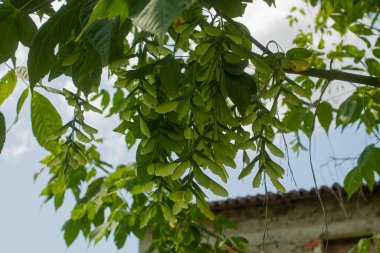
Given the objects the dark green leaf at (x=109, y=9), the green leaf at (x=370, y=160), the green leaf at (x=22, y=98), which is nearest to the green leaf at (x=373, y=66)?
the green leaf at (x=370, y=160)

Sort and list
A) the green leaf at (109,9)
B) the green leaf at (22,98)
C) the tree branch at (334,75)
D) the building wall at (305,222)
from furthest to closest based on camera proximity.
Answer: the building wall at (305,222) < the green leaf at (22,98) < the tree branch at (334,75) < the green leaf at (109,9)

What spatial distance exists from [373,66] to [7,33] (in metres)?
2.06

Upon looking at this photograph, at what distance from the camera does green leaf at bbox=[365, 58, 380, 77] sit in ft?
9.25

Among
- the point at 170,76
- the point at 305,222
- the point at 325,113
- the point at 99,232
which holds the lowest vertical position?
the point at 170,76

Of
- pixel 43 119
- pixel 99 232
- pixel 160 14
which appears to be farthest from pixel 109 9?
pixel 99 232

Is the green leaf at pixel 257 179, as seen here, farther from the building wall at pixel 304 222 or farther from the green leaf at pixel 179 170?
the building wall at pixel 304 222

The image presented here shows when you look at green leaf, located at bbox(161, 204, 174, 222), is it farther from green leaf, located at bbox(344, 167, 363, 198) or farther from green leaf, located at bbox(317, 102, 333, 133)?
green leaf, located at bbox(317, 102, 333, 133)

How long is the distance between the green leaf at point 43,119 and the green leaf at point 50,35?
17.6 inches

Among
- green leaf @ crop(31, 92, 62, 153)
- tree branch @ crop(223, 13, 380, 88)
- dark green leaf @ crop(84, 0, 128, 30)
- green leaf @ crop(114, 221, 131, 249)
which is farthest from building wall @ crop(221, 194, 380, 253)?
dark green leaf @ crop(84, 0, 128, 30)

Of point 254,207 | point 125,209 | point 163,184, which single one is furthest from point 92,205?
point 254,207

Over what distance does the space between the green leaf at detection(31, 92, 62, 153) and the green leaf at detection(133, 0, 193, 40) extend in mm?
830

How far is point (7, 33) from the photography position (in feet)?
3.91

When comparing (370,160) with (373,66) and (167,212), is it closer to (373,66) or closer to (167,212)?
(373,66)

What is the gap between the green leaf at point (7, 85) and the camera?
149 cm
